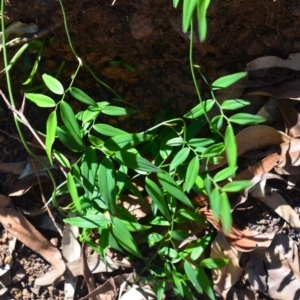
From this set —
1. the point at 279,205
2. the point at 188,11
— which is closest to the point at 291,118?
the point at 279,205

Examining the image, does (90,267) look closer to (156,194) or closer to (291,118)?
(156,194)

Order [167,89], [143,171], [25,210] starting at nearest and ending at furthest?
[143,171] < [167,89] < [25,210]

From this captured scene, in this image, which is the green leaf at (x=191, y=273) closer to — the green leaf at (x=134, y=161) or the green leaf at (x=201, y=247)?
the green leaf at (x=201, y=247)

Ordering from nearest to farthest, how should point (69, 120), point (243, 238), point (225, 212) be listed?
point (225, 212) < point (69, 120) < point (243, 238)

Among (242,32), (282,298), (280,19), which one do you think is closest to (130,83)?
(242,32)

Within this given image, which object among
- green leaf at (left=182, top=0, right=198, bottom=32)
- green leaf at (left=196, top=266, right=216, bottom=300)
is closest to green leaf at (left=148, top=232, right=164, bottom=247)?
green leaf at (left=196, top=266, right=216, bottom=300)

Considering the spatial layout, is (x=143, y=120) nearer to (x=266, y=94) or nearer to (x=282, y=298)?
(x=266, y=94)

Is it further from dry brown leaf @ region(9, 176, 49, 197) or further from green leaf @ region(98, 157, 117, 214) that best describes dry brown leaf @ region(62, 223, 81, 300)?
green leaf @ region(98, 157, 117, 214)
